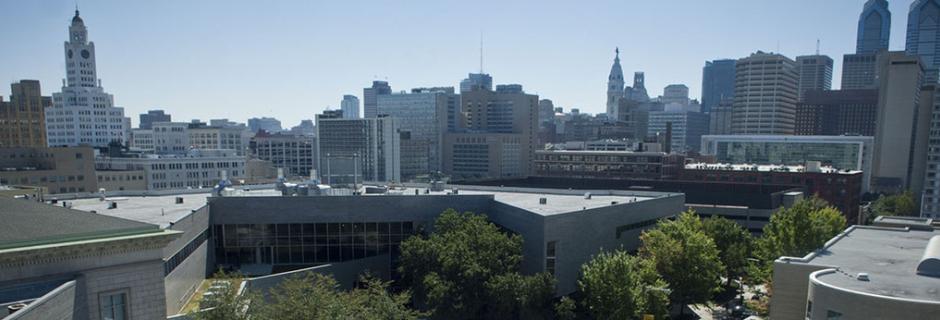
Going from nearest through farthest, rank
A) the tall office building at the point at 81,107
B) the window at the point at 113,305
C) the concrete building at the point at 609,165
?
the window at the point at 113,305 < the concrete building at the point at 609,165 < the tall office building at the point at 81,107

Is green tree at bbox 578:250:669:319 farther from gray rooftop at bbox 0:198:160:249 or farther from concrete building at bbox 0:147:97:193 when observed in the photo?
concrete building at bbox 0:147:97:193

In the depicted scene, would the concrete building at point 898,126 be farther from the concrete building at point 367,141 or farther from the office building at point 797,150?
the concrete building at point 367,141

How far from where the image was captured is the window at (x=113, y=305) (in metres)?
23.0

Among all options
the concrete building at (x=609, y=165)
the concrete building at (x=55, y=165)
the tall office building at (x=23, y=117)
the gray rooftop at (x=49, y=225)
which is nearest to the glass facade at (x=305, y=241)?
the gray rooftop at (x=49, y=225)

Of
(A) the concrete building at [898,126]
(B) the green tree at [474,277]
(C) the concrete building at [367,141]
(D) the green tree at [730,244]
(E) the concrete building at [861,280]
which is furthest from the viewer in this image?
(C) the concrete building at [367,141]

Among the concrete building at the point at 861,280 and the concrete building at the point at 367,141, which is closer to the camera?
the concrete building at the point at 861,280

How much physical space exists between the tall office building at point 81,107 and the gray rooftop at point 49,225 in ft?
515

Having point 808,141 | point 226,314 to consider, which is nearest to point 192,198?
point 226,314

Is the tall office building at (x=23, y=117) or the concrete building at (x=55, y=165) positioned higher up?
the tall office building at (x=23, y=117)

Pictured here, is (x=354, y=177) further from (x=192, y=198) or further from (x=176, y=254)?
(x=176, y=254)

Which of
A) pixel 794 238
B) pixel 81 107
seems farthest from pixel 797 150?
pixel 81 107

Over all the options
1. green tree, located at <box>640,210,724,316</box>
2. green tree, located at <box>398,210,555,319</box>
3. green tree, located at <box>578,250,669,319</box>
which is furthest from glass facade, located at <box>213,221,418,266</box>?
green tree, located at <box>640,210,724,316</box>

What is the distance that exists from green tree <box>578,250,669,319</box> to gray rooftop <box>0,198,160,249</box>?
27570 mm

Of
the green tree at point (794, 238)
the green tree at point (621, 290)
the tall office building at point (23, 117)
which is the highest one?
the tall office building at point (23, 117)
